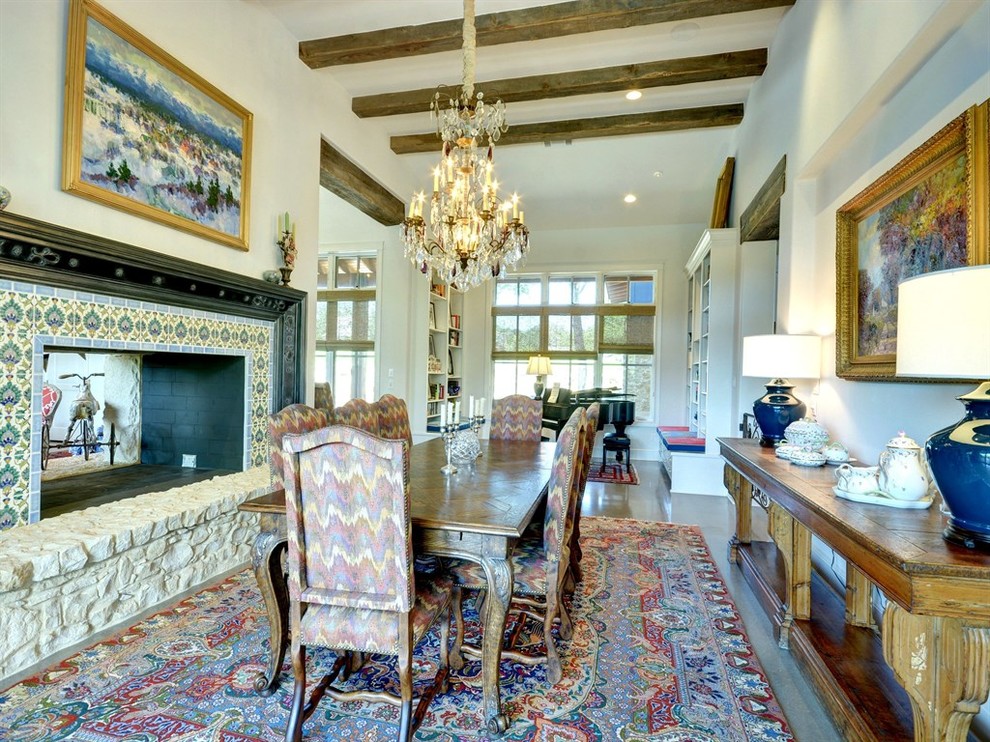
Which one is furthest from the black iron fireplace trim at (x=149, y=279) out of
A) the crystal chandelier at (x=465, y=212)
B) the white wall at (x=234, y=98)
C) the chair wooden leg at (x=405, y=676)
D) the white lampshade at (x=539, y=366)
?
the white lampshade at (x=539, y=366)

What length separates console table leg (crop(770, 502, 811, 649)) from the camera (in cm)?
221

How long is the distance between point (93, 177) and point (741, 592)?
13.3 ft

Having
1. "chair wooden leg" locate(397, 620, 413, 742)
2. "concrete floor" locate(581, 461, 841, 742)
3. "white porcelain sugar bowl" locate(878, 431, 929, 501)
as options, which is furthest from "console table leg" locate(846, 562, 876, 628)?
"chair wooden leg" locate(397, 620, 413, 742)

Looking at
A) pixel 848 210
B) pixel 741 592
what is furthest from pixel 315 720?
pixel 848 210

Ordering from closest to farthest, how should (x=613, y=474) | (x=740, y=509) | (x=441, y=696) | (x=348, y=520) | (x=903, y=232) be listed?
(x=348, y=520) → (x=441, y=696) → (x=903, y=232) → (x=740, y=509) → (x=613, y=474)

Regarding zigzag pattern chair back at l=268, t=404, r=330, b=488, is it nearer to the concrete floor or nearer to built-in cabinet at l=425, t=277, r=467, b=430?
the concrete floor

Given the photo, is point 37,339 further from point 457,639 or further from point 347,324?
point 347,324

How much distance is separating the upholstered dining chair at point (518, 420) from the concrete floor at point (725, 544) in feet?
3.56

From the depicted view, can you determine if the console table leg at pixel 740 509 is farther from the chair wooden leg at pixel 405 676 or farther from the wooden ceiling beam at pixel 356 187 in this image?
the wooden ceiling beam at pixel 356 187

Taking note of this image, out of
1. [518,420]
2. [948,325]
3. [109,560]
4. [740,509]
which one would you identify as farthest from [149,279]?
[740,509]

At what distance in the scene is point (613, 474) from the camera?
6.02 meters

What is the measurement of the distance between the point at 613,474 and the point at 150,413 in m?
4.80

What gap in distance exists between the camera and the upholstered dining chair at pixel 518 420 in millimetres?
3816

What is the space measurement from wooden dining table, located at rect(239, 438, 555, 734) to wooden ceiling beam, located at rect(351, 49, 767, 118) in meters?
3.69
